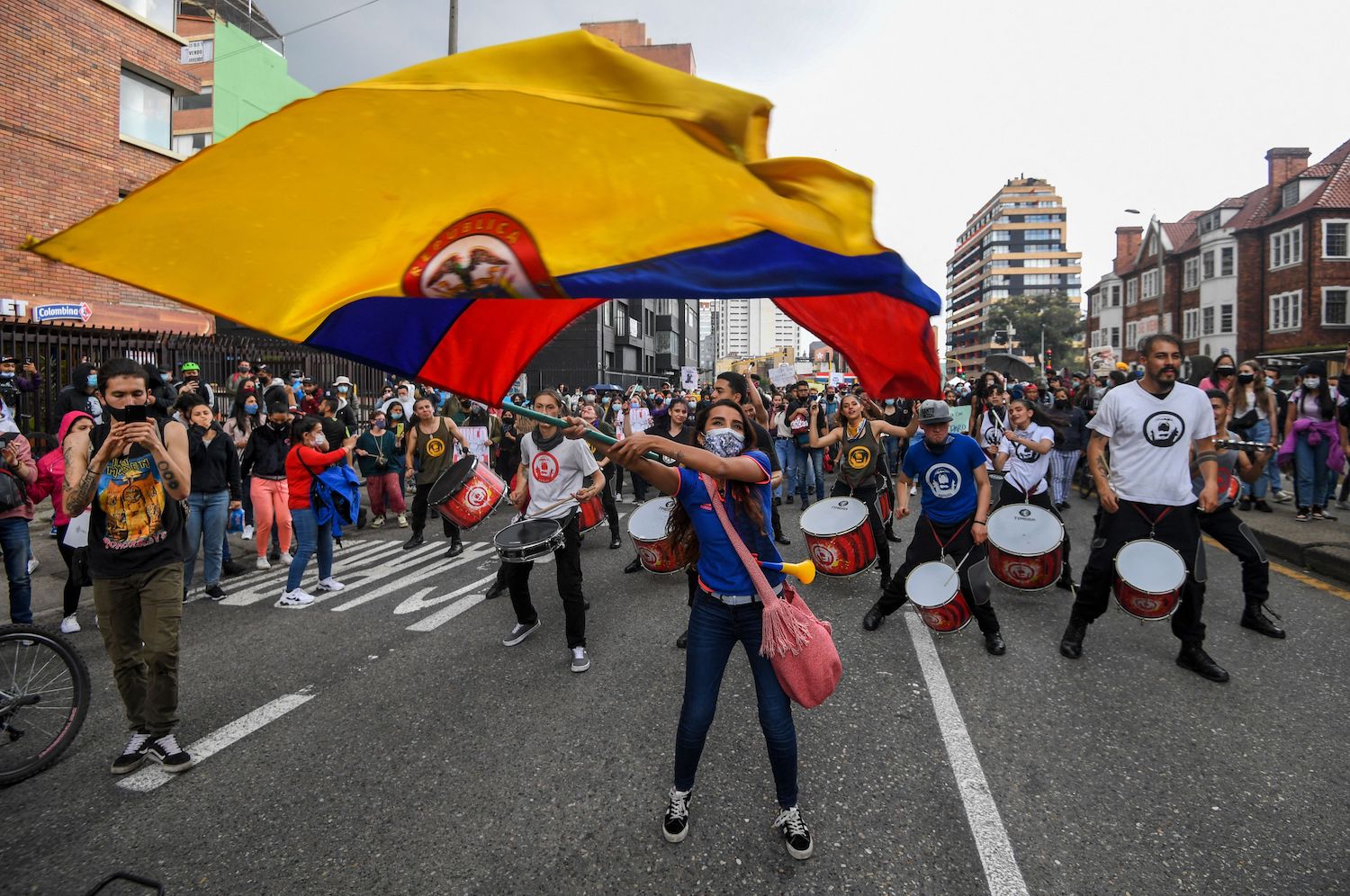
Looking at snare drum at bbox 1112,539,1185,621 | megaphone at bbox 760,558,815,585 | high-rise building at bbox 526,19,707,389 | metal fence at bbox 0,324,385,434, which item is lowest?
snare drum at bbox 1112,539,1185,621

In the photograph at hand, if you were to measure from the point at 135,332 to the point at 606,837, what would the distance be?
14.2 m

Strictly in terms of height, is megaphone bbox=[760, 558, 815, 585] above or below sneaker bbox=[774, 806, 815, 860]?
above

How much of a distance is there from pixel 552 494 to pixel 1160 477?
4140 mm

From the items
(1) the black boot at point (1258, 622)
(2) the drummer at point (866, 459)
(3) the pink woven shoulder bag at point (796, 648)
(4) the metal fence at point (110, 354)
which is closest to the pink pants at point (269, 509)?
(4) the metal fence at point (110, 354)

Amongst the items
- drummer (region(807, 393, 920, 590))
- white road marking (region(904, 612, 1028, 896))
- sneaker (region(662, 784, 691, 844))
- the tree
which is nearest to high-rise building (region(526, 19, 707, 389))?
drummer (region(807, 393, 920, 590))

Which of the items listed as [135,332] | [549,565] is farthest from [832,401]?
[135,332]

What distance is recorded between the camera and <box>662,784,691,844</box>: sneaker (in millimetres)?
2840

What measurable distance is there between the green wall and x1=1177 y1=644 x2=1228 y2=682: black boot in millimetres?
42802

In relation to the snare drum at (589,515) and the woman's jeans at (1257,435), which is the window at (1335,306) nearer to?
the woman's jeans at (1257,435)

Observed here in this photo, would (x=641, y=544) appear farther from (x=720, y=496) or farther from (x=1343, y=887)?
(x=1343, y=887)

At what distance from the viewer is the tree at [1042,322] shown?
71.8 meters

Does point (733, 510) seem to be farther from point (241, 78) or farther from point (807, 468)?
point (241, 78)

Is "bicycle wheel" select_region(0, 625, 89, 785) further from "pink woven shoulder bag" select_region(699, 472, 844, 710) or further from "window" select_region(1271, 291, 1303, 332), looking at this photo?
"window" select_region(1271, 291, 1303, 332)

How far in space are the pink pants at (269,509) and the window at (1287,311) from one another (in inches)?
1851
